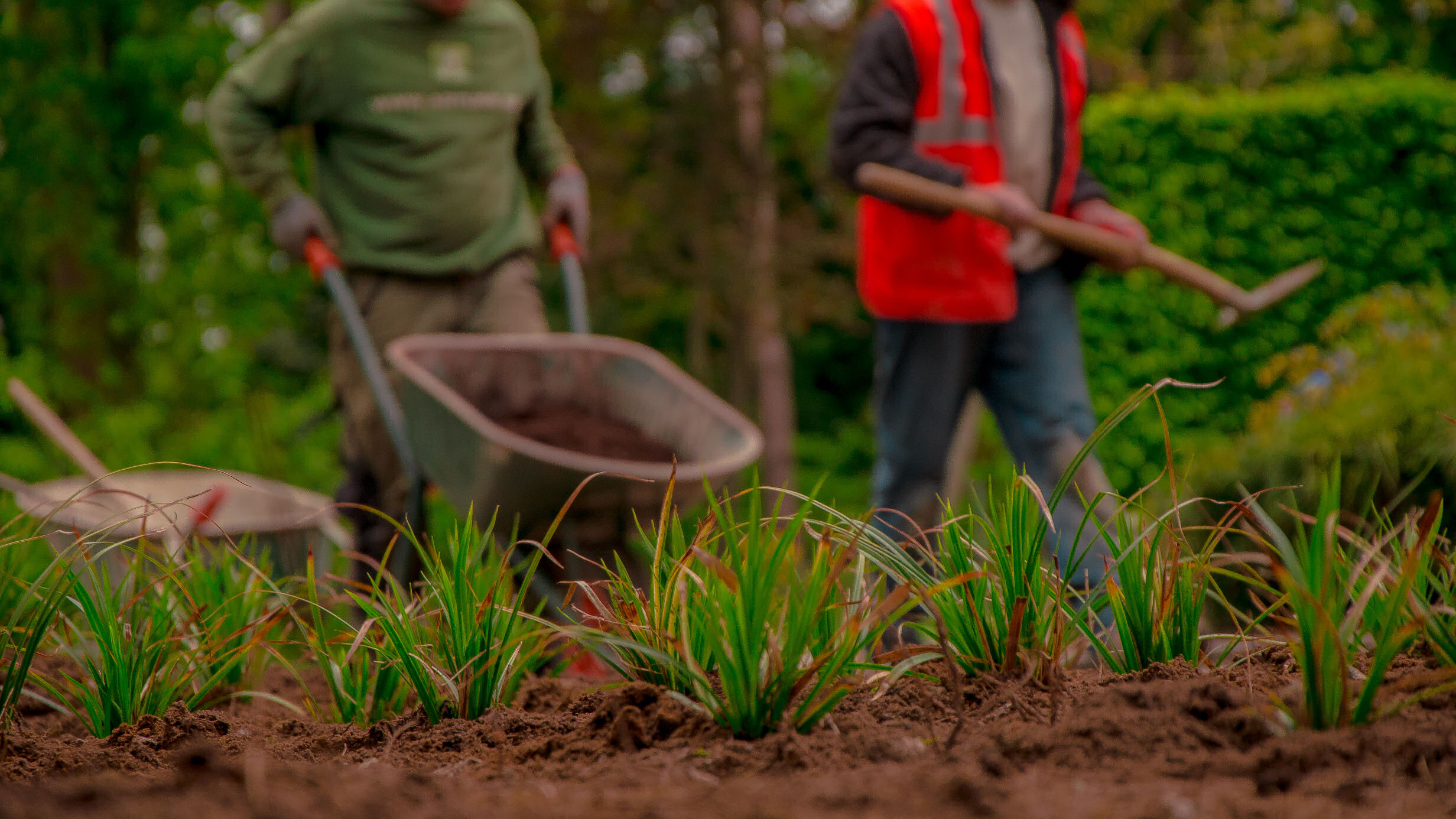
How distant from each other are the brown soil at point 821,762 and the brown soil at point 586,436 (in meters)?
1.60

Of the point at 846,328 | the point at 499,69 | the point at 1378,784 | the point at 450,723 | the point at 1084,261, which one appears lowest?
the point at 846,328

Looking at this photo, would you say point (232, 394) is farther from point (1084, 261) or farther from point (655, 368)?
point (1084, 261)

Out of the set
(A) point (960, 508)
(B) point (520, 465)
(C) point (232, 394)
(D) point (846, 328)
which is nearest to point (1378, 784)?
(A) point (960, 508)

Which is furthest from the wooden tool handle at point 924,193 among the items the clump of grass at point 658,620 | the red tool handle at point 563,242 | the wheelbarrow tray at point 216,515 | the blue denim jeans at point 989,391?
the wheelbarrow tray at point 216,515

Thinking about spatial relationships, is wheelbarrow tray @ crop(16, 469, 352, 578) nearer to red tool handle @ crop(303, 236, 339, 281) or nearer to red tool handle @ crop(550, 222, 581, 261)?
red tool handle @ crop(303, 236, 339, 281)

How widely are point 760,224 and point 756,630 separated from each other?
10.6 metres

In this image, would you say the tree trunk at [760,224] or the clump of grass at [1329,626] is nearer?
the clump of grass at [1329,626]

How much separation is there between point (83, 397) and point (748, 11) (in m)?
6.76

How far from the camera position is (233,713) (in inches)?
82.7

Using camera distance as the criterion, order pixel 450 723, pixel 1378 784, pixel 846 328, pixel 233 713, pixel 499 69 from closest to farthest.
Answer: pixel 1378 784
pixel 450 723
pixel 233 713
pixel 499 69
pixel 846 328

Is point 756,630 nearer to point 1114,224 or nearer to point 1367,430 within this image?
point 1114,224

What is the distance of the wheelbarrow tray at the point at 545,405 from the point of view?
9.92ft

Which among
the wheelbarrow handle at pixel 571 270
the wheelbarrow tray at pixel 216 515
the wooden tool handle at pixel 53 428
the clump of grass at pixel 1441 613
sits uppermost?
the wheelbarrow handle at pixel 571 270

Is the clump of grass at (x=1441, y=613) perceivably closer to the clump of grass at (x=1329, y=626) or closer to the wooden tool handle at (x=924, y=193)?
the clump of grass at (x=1329, y=626)
